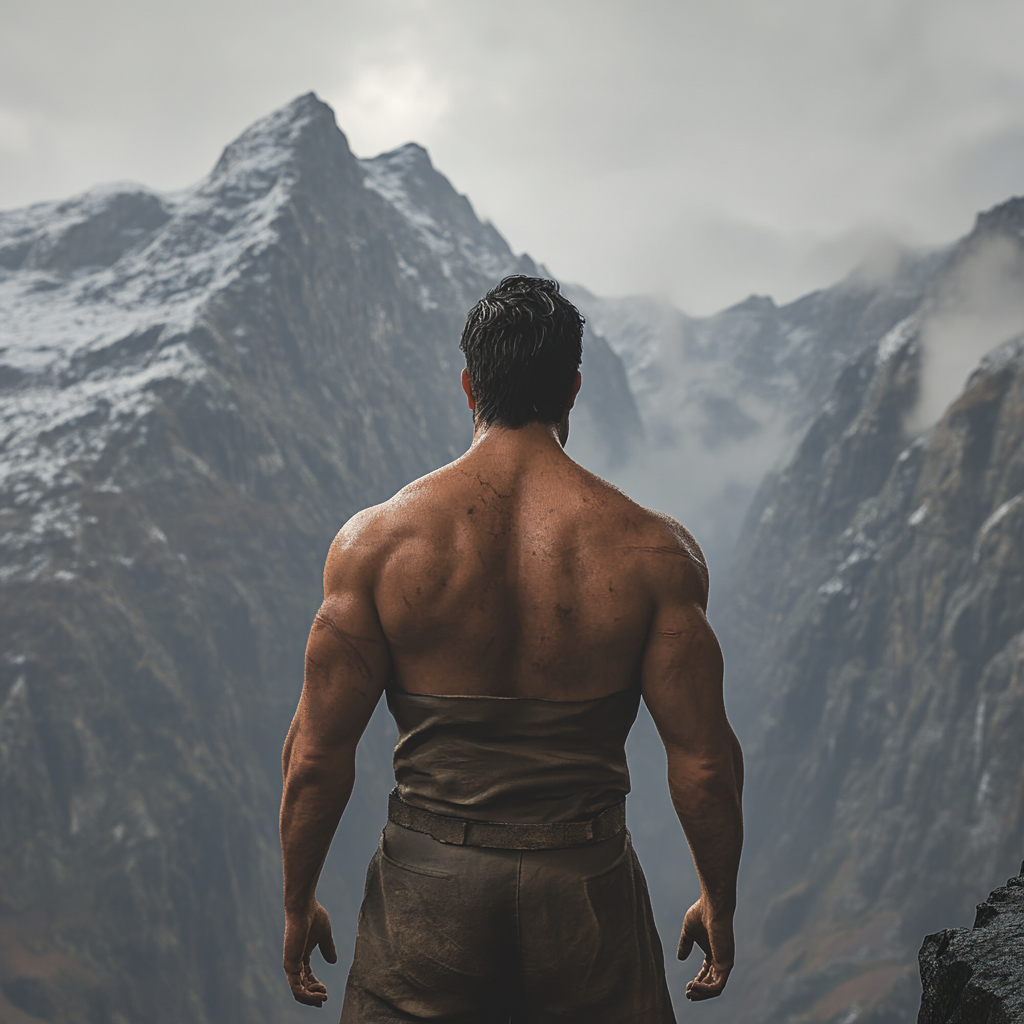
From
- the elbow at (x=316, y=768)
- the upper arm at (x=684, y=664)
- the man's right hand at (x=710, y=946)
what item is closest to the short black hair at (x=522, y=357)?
the upper arm at (x=684, y=664)

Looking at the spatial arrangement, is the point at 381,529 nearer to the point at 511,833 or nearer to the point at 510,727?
the point at 510,727

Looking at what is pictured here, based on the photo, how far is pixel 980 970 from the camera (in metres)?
3.59

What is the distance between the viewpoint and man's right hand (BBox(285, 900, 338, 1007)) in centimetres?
368

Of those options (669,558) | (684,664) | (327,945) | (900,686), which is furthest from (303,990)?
(900,686)

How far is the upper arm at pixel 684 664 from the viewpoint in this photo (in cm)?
341

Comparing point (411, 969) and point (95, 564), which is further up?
point (95, 564)

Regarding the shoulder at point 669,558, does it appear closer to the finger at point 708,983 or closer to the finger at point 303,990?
the finger at point 708,983

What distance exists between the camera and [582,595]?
11.1 ft

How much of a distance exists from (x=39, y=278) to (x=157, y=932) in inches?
4056

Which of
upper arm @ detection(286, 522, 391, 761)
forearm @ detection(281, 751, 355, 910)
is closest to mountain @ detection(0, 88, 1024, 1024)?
forearm @ detection(281, 751, 355, 910)

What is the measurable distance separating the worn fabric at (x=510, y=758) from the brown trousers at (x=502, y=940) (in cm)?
15

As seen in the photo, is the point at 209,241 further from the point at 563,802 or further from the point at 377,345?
the point at 563,802

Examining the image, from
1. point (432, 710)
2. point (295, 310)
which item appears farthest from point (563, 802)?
point (295, 310)

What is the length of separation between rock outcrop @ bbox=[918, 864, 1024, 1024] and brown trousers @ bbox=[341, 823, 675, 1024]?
1.11m
